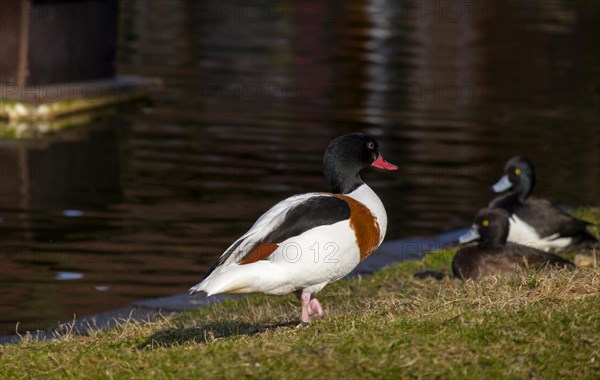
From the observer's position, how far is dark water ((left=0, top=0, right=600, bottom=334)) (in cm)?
1235

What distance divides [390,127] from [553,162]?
3.27m

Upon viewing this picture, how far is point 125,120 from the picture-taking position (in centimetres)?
2052

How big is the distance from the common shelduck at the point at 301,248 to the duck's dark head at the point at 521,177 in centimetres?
531

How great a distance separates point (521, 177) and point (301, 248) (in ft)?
20.1

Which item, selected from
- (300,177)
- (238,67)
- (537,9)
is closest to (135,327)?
(300,177)

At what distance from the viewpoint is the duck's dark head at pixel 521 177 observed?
43.3 ft

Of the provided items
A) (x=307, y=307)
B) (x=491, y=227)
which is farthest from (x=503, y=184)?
(x=307, y=307)

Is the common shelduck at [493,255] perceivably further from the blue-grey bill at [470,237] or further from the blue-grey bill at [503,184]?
the blue-grey bill at [503,184]

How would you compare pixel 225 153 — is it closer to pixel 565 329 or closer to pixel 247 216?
pixel 247 216

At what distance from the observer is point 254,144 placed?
61.5ft

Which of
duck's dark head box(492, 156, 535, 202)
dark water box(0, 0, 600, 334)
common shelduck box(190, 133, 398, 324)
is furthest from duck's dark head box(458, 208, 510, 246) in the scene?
common shelduck box(190, 133, 398, 324)

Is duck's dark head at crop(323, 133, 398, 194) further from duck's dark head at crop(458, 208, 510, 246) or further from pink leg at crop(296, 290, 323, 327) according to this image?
duck's dark head at crop(458, 208, 510, 246)

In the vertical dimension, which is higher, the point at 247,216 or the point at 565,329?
the point at 565,329

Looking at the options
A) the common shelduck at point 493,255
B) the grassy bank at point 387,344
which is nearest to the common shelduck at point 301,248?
the grassy bank at point 387,344
